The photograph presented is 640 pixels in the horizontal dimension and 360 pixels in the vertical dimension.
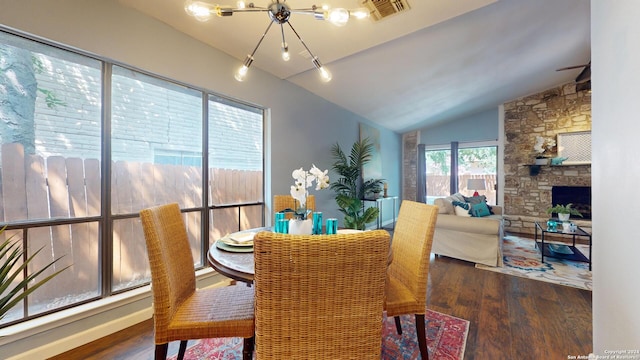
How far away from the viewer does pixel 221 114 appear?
268cm

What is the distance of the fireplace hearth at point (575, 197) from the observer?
4879mm

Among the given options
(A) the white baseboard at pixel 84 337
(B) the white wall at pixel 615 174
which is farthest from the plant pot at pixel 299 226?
(A) the white baseboard at pixel 84 337

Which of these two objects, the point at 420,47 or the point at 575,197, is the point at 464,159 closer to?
the point at 575,197

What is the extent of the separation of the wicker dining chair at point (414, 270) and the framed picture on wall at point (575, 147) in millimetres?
5528

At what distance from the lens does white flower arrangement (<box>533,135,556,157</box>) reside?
5.27 metres

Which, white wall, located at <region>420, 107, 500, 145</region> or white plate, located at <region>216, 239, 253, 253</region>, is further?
white wall, located at <region>420, 107, 500, 145</region>

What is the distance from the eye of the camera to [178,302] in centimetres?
130

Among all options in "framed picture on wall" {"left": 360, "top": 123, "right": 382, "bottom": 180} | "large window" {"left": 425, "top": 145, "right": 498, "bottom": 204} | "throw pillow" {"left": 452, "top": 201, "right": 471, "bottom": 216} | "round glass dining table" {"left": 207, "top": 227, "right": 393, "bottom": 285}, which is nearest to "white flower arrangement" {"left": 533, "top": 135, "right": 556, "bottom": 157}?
"large window" {"left": 425, "top": 145, "right": 498, "bottom": 204}

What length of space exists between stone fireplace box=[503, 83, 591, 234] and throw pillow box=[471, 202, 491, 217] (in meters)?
1.93

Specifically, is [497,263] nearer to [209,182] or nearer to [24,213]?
[209,182]

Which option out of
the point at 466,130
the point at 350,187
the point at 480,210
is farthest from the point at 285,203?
the point at 466,130

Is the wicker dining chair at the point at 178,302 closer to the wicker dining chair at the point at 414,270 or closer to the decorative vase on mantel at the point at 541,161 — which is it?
the wicker dining chair at the point at 414,270

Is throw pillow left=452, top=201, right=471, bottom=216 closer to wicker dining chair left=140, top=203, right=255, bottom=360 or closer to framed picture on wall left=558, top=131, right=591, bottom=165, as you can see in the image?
framed picture on wall left=558, top=131, right=591, bottom=165

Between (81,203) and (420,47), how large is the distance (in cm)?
355
